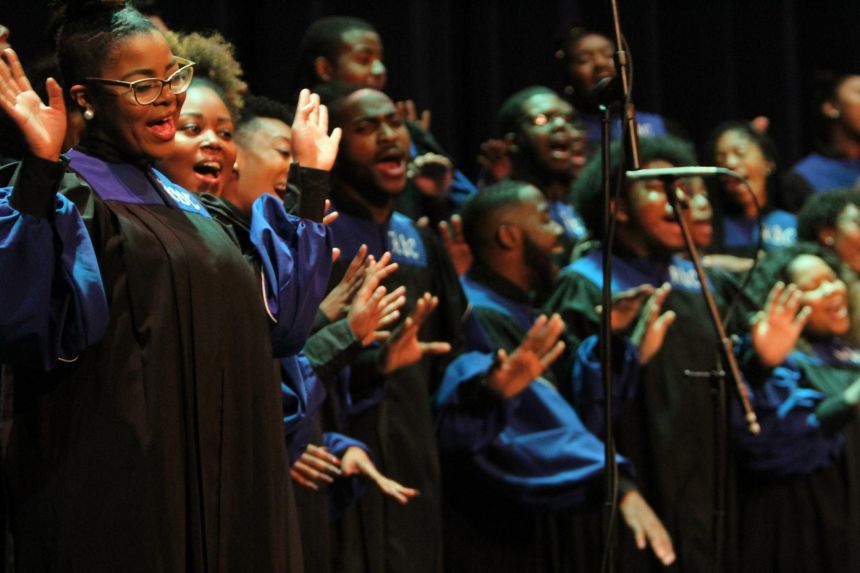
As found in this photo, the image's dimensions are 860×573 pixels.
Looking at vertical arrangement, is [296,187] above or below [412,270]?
above

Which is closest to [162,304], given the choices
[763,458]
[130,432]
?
[130,432]

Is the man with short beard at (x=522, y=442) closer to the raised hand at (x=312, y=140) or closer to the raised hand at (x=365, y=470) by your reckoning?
the raised hand at (x=365, y=470)

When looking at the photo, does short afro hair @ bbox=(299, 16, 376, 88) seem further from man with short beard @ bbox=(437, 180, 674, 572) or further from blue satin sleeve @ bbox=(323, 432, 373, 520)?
blue satin sleeve @ bbox=(323, 432, 373, 520)

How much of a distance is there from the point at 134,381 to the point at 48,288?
232 millimetres

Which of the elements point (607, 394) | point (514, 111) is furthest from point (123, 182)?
point (514, 111)

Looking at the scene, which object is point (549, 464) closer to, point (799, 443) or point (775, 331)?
point (775, 331)

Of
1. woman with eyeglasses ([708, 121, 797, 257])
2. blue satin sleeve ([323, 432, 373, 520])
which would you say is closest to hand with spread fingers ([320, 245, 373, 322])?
blue satin sleeve ([323, 432, 373, 520])

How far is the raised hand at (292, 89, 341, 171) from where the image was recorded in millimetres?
2680

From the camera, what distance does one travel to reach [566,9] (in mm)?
6633

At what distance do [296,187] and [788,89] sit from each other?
5.27 m

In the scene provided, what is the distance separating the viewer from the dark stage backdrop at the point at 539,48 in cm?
570

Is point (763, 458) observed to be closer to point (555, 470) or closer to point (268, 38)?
point (555, 470)

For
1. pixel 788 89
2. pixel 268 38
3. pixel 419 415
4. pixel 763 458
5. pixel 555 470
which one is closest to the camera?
pixel 419 415

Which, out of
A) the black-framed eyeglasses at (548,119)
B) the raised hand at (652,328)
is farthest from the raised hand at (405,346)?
the black-framed eyeglasses at (548,119)
